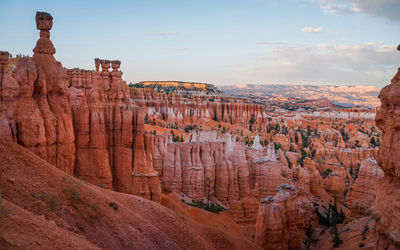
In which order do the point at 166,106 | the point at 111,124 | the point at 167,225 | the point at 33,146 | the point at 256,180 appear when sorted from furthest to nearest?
the point at 166,106
the point at 256,180
the point at 111,124
the point at 167,225
the point at 33,146

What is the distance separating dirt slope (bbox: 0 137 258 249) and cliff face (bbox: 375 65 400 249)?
7057 mm

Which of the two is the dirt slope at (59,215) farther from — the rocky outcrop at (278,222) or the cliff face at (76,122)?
the rocky outcrop at (278,222)

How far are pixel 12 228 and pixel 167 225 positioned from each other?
847cm

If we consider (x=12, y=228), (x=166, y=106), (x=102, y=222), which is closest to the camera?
(x=12, y=228)

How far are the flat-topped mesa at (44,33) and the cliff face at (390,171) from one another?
516 inches

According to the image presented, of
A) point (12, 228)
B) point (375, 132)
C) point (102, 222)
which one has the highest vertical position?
point (12, 228)

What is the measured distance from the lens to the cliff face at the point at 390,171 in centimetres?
896

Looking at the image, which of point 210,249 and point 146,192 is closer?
point 210,249

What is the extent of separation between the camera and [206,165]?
30.4m

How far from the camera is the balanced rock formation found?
8.96 metres

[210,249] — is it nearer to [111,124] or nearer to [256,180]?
[111,124]

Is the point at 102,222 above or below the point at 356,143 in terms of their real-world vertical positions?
above

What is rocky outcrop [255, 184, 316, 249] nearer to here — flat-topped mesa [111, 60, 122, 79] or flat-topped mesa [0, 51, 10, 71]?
flat-topped mesa [111, 60, 122, 79]

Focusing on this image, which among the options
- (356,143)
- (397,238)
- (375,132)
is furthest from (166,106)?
(397,238)
